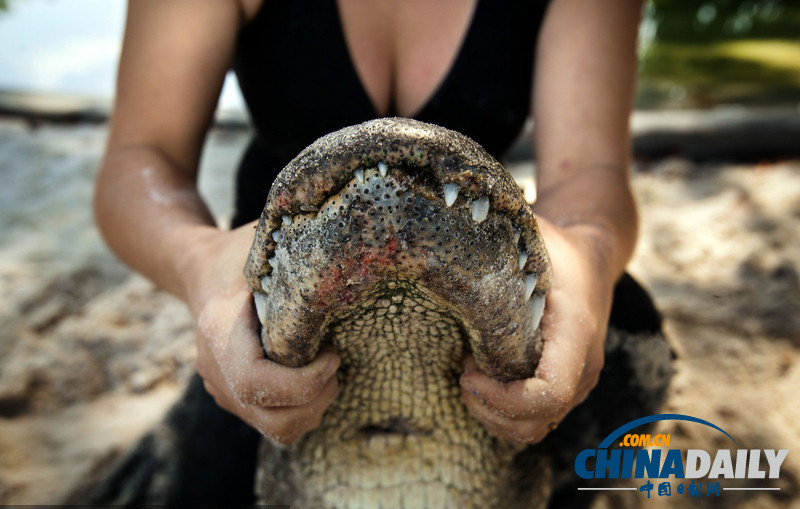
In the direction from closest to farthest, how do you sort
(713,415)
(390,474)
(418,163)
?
(418,163)
(390,474)
(713,415)

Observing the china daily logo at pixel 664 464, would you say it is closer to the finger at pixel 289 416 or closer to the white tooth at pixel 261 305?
the finger at pixel 289 416

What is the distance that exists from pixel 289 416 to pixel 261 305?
0.16 metres

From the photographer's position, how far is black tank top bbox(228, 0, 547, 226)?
1.02m

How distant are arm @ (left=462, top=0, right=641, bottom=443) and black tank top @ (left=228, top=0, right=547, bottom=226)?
6 centimetres

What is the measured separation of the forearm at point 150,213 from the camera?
0.91 m

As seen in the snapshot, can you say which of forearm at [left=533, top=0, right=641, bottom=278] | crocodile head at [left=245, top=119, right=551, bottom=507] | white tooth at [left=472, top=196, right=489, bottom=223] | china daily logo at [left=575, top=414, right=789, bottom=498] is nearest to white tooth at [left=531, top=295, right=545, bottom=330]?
crocodile head at [left=245, top=119, right=551, bottom=507]

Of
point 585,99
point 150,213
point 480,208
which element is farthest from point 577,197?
point 150,213

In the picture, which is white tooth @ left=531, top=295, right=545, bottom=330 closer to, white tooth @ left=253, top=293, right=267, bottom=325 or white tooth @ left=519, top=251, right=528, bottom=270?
white tooth @ left=519, top=251, right=528, bottom=270

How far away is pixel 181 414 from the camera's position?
1279 mm

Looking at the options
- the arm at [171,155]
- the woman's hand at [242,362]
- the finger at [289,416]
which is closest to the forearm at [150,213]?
the arm at [171,155]

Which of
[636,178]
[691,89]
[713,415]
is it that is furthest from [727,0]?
[713,415]

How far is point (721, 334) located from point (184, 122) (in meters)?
1.34

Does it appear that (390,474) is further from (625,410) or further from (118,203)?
(118,203)

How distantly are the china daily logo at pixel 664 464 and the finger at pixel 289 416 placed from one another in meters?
0.41
